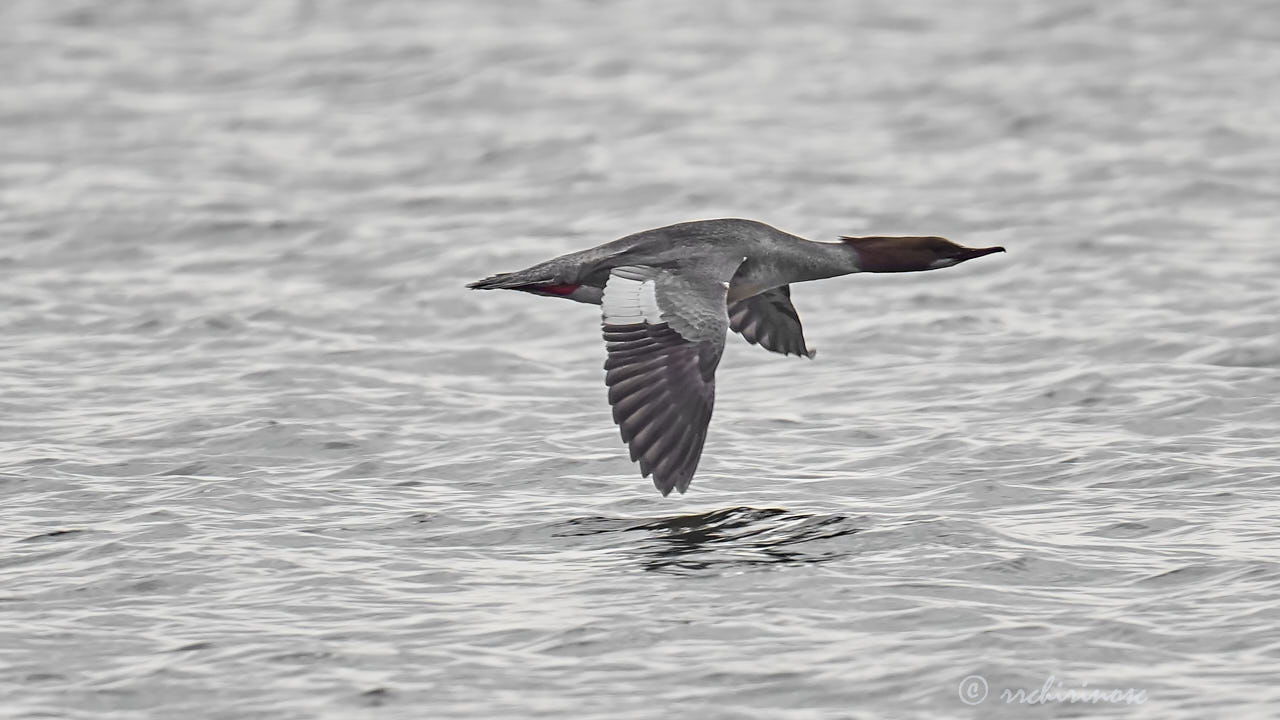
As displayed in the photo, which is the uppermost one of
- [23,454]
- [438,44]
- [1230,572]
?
[438,44]

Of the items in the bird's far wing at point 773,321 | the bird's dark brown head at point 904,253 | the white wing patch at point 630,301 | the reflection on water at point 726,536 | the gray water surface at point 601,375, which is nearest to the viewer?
the gray water surface at point 601,375

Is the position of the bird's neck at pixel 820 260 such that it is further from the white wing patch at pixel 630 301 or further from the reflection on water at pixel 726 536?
the reflection on water at pixel 726 536

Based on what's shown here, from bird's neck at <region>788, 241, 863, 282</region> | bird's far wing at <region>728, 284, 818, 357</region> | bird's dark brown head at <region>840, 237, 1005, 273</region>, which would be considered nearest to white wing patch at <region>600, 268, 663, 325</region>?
bird's neck at <region>788, 241, 863, 282</region>

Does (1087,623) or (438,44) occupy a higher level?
(438,44)

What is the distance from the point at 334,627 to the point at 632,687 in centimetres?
127

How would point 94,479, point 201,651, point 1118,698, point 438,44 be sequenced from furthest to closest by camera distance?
point 438,44 < point 94,479 < point 201,651 < point 1118,698

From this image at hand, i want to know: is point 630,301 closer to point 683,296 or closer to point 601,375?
point 683,296

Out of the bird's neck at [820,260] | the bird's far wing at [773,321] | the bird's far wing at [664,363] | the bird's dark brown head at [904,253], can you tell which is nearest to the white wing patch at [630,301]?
the bird's far wing at [664,363]

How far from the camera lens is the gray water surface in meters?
7.23

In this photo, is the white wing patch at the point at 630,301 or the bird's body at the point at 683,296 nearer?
the bird's body at the point at 683,296

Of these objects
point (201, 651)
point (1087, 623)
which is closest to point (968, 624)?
point (1087, 623)

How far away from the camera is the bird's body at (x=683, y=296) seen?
8445 millimetres

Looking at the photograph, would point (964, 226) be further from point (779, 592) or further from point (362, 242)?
point (779, 592)

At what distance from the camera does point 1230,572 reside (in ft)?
26.3
